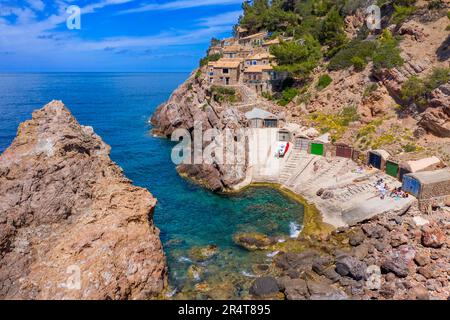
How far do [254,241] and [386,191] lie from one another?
46.6 feet

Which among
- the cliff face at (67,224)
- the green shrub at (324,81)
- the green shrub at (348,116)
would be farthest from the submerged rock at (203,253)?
the green shrub at (324,81)

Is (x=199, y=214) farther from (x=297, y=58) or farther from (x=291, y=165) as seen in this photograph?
(x=297, y=58)

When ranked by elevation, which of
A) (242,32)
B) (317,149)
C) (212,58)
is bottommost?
(317,149)

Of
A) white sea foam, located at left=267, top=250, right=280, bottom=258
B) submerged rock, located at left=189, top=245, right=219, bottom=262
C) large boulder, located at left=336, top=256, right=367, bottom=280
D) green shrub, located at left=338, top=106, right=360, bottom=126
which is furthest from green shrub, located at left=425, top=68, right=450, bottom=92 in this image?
submerged rock, located at left=189, top=245, right=219, bottom=262

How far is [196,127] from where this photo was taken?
54969mm

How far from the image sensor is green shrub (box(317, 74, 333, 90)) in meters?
55.7

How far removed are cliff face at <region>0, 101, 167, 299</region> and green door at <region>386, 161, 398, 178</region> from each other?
24945mm

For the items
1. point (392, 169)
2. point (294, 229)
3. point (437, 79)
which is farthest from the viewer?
point (437, 79)

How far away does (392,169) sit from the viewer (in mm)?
35688

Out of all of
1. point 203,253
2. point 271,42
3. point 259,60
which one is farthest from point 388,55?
point 203,253

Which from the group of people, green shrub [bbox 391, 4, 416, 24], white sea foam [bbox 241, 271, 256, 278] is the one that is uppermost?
green shrub [bbox 391, 4, 416, 24]

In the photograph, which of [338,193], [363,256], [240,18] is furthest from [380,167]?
[240,18]

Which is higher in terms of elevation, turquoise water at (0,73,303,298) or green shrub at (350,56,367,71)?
green shrub at (350,56,367,71)

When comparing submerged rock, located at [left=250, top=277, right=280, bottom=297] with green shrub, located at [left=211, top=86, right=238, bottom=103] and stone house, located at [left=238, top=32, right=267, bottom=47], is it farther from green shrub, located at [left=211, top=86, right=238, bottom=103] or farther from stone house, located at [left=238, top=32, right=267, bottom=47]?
stone house, located at [left=238, top=32, right=267, bottom=47]
